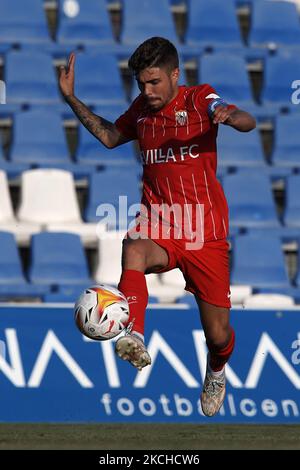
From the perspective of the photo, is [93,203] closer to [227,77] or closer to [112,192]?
[112,192]

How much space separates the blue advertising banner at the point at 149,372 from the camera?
8.66 m

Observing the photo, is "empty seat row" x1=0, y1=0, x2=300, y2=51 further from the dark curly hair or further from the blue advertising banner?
the dark curly hair

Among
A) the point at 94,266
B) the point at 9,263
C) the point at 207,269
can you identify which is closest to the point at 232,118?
the point at 207,269

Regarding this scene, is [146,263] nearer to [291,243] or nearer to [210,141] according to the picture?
[210,141]

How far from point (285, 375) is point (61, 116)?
4360mm

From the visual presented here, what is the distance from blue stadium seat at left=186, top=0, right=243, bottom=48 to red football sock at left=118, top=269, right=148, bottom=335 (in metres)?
7.22

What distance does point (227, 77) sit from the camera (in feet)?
40.7

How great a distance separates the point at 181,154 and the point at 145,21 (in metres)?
6.63

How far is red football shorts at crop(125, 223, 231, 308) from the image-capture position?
21.7ft

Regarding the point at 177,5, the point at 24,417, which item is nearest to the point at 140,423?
the point at 24,417

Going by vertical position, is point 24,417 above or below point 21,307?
below

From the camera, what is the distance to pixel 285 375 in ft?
29.3

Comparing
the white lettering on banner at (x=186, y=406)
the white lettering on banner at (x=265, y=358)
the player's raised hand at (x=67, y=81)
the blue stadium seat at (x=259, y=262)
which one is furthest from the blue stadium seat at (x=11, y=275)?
the player's raised hand at (x=67, y=81)
